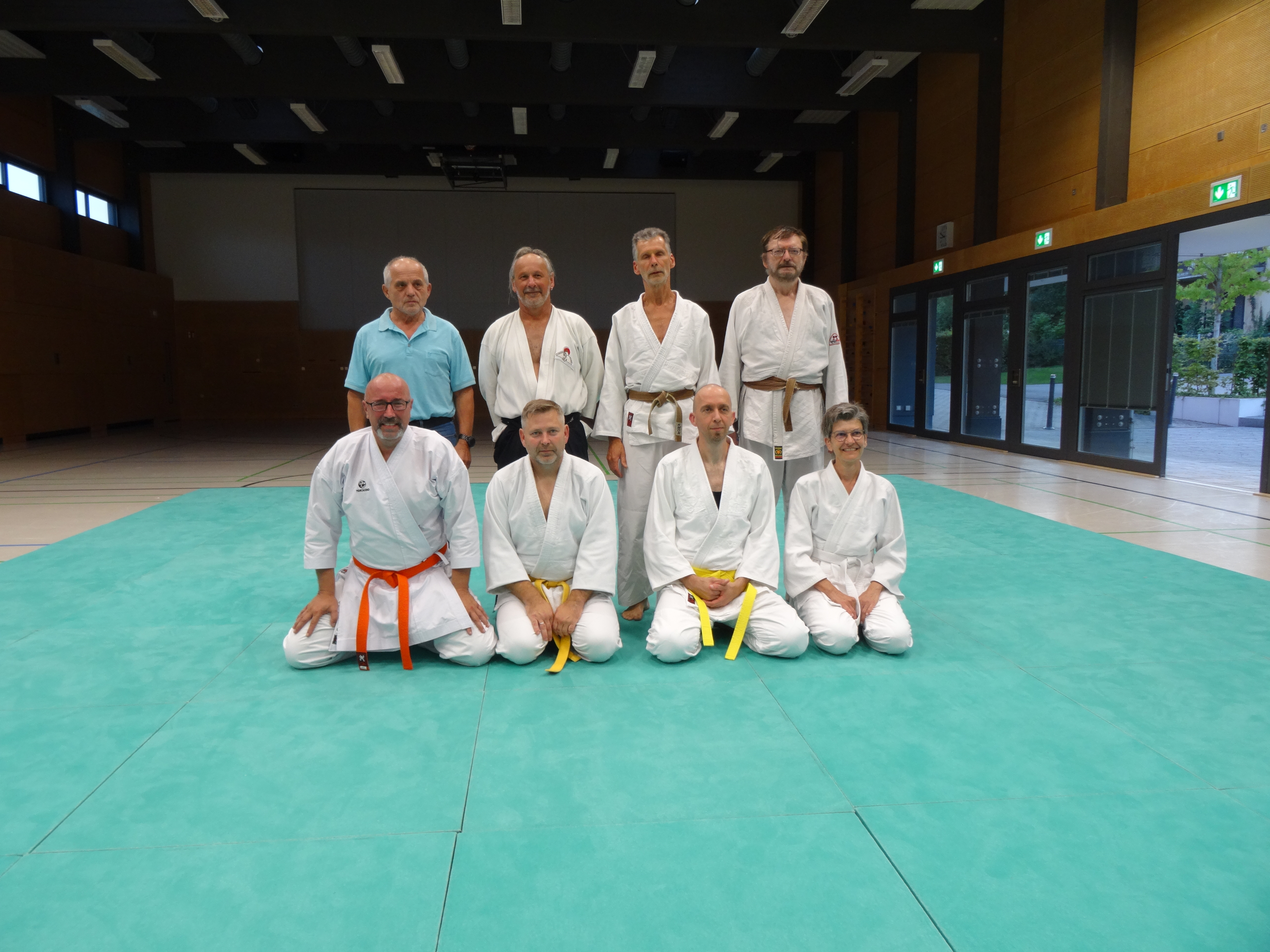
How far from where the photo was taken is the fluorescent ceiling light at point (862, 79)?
1022cm

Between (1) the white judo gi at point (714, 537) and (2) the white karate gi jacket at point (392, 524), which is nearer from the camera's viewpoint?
(2) the white karate gi jacket at point (392, 524)

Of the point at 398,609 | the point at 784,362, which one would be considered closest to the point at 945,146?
the point at 784,362

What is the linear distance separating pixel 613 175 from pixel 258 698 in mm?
15048

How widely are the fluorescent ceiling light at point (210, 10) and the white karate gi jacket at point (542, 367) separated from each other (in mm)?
6616

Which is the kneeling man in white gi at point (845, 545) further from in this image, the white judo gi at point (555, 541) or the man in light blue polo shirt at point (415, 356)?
the man in light blue polo shirt at point (415, 356)

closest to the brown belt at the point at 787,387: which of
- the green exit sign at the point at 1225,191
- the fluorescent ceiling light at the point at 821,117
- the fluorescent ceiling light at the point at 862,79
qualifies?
the green exit sign at the point at 1225,191

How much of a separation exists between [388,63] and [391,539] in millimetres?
8804

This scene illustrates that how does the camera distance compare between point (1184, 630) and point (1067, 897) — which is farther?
point (1184, 630)

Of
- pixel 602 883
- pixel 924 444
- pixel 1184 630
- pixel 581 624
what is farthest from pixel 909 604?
pixel 924 444

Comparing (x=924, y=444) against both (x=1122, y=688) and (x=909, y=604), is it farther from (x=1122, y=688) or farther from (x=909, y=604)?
(x=1122, y=688)

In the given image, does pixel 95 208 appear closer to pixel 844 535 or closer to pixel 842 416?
pixel 842 416

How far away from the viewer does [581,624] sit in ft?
9.69

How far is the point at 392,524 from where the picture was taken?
2910 mm

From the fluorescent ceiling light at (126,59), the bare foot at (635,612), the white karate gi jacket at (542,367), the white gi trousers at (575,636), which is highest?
the fluorescent ceiling light at (126,59)
